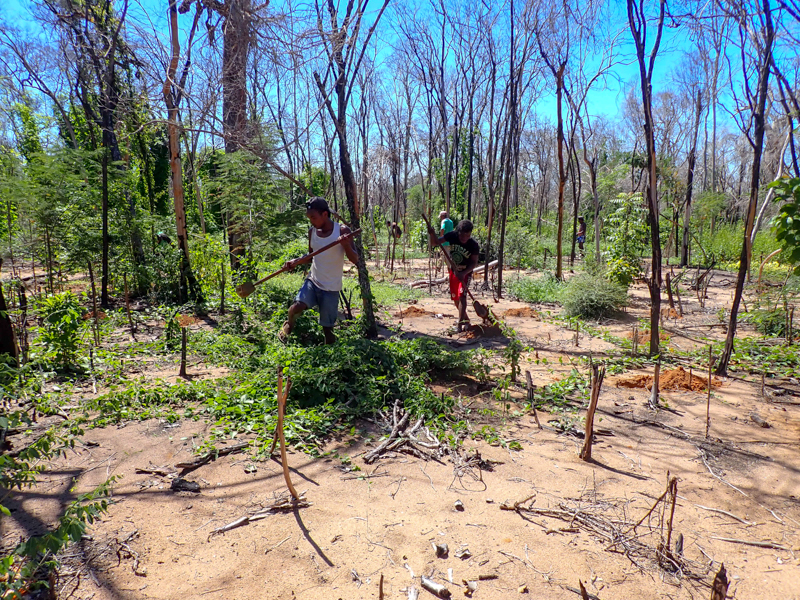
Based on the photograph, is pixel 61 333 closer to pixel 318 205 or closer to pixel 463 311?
pixel 318 205

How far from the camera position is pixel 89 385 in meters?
3.96

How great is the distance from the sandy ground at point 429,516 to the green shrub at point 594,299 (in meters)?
3.99

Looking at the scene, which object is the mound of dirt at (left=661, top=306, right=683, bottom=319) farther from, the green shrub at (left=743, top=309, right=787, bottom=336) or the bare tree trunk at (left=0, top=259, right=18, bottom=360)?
the bare tree trunk at (left=0, top=259, right=18, bottom=360)

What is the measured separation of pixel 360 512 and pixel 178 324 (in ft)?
13.5

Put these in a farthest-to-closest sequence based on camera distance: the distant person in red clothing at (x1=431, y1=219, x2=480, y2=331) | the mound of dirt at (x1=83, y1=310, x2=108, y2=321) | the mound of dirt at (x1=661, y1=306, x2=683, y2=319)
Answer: the mound of dirt at (x1=661, y1=306, x2=683, y2=319) → the mound of dirt at (x1=83, y1=310, x2=108, y2=321) → the distant person in red clothing at (x1=431, y1=219, x2=480, y2=331)

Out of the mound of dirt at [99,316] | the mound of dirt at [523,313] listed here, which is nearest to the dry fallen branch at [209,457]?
the mound of dirt at [99,316]

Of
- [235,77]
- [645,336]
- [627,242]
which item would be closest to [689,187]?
[627,242]

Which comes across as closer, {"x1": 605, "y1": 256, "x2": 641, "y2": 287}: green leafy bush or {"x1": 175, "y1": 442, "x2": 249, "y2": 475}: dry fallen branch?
{"x1": 175, "y1": 442, "x2": 249, "y2": 475}: dry fallen branch

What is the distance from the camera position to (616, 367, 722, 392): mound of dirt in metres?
4.26

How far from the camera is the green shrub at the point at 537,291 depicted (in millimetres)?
8969

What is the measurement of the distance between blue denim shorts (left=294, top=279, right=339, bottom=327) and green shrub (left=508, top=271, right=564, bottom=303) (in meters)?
5.21

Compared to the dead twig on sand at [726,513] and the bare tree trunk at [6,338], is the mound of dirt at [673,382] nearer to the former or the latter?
the dead twig on sand at [726,513]

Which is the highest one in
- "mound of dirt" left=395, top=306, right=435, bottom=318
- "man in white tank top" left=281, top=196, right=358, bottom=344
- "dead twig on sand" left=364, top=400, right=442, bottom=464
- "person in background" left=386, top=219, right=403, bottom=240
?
"person in background" left=386, top=219, right=403, bottom=240

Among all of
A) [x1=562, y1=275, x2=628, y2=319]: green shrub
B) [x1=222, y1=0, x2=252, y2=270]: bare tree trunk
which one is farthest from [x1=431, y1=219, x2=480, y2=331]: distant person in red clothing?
[x1=222, y1=0, x2=252, y2=270]: bare tree trunk
